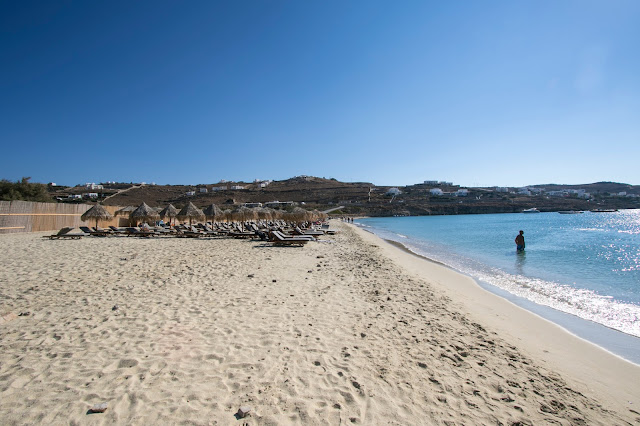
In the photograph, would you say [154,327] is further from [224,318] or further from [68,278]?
[68,278]

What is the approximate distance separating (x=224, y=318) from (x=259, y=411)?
2.12 metres

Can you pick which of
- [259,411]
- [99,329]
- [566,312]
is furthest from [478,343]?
[99,329]

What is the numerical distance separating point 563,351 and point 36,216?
22913 millimetres

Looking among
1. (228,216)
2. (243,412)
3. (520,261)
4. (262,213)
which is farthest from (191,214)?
(243,412)

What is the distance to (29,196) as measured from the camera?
2592cm

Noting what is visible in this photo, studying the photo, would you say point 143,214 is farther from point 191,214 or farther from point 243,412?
point 243,412

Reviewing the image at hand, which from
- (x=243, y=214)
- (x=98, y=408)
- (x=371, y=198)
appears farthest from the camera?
(x=371, y=198)

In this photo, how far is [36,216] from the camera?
17125 mm

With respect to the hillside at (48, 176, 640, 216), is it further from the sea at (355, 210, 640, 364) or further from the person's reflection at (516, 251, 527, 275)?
the sea at (355, 210, 640, 364)

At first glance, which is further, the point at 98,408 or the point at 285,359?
the point at 285,359

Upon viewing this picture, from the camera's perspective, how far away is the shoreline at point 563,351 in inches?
129

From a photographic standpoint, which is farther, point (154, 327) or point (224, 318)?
point (224, 318)

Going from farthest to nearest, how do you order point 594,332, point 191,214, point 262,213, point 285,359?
point 262,213
point 191,214
point 594,332
point 285,359

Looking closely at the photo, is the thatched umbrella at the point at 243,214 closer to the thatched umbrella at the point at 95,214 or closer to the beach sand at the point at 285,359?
the thatched umbrella at the point at 95,214
